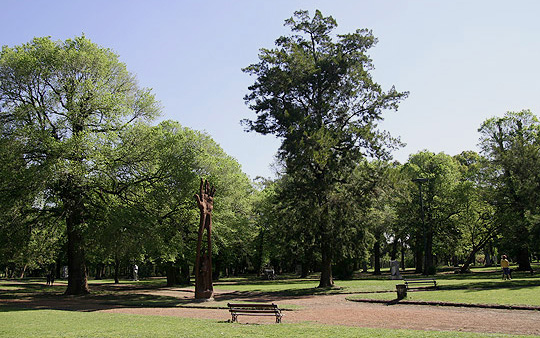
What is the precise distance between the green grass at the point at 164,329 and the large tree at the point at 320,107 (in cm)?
1541

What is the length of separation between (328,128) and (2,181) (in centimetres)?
2054

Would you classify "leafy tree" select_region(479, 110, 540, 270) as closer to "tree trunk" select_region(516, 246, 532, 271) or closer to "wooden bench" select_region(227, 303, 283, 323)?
"tree trunk" select_region(516, 246, 532, 271)

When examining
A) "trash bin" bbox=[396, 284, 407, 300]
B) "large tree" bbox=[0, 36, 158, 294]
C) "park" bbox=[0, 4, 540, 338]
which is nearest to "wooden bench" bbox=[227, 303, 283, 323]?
"park" bbox=[0, 4, 540, 338]

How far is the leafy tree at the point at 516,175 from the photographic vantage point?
106ft

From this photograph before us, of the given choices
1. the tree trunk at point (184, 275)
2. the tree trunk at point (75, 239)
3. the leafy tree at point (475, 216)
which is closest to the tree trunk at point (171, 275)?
the tree trunk at point (184, 275)

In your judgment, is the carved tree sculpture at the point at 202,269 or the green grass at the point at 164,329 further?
the carved tree sculpture at the point at 202,269

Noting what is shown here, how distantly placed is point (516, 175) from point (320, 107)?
663 inches

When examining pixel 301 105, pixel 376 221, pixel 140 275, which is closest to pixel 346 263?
pixel 376 221

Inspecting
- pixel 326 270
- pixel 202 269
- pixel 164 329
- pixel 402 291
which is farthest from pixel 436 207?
pixel 164 329

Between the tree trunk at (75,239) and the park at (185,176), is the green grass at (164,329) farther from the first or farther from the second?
the tree trunk at (75,239)

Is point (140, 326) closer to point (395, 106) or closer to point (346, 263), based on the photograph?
point (395, 106)

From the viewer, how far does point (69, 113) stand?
2611 cm

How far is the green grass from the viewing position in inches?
438

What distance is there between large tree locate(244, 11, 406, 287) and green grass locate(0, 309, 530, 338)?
15408 millimetres
